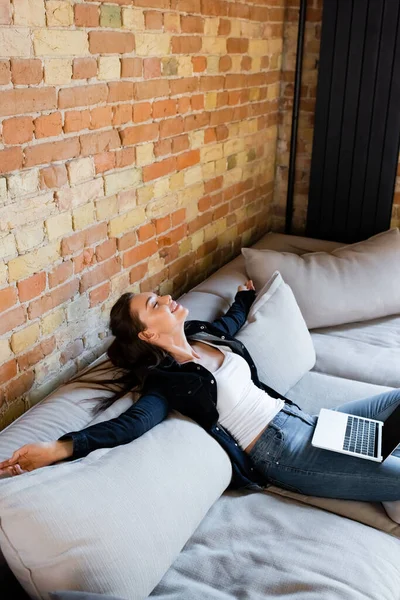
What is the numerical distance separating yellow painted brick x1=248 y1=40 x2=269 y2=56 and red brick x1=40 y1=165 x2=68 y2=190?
1.51m

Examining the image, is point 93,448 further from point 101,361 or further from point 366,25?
point 366,25

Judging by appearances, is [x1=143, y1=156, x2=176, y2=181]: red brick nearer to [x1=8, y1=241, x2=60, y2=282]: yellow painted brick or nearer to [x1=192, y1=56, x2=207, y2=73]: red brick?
[x1=192, y1=56, x2=207, y2=73]: red brick

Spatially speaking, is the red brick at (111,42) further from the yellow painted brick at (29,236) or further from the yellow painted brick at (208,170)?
the yellow painted brick at (208,170)

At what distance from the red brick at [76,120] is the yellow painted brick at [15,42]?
0.77 ft

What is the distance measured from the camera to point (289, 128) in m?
3.40

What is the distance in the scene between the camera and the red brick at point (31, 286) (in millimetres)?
1754

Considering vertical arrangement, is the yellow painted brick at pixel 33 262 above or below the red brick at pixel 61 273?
above

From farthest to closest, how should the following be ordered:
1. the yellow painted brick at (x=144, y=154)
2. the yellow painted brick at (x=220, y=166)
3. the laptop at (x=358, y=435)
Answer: the yellow painted brick at (x=220, y=166) < the yellow painted brick at (x=144, y=154) < the laptop at (x=358, y=435)

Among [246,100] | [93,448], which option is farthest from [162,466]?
[246,100]

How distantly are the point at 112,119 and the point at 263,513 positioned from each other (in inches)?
52.5

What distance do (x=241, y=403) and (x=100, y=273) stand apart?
0.67 metres

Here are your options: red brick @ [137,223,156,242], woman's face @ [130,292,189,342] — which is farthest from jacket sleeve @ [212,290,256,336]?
red brick @ [137,223,156,242]

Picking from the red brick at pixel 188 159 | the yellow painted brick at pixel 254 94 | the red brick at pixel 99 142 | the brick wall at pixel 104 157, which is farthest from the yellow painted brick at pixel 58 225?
the yellow painted brick at pixel 254 94

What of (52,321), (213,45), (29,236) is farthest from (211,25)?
(52,321)
